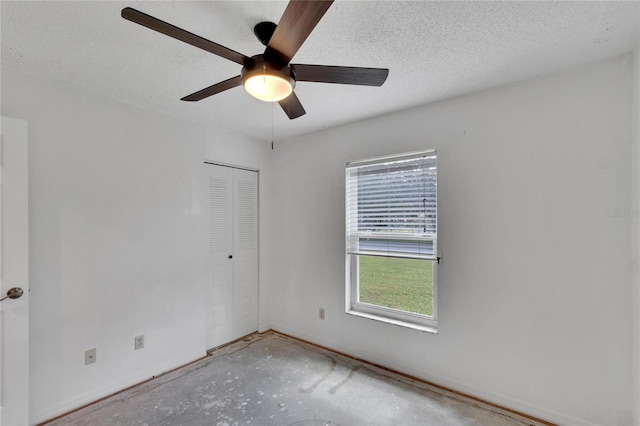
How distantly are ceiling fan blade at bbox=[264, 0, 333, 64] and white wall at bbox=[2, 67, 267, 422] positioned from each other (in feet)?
5.95

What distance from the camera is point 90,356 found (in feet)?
7.25

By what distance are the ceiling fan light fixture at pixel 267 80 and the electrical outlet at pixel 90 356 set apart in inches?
89.9

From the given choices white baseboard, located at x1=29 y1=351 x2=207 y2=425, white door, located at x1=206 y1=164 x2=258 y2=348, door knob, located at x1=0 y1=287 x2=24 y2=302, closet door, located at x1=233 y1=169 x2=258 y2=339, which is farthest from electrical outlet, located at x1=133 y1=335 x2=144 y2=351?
closet door, located at x1=233 y1=169 x2=258 y2=339

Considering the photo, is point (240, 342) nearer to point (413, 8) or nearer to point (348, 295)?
point (348, 295)

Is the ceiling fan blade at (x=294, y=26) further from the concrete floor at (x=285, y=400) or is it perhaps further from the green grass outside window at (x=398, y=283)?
the concrete floor at (x=285, y=400)

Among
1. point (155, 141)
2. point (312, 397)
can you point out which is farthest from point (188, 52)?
point (312, 397)

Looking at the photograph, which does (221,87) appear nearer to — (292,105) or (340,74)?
(292,105)

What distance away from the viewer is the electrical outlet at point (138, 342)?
2.45 m

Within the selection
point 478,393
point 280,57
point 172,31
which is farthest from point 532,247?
point 172,31

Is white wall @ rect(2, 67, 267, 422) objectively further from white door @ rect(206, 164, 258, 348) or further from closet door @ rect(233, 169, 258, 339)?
closet door @ rect(233, 169, 258, 339)

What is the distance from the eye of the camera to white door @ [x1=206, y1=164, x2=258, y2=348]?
3.12 metres

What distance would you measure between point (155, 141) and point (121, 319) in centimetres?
153

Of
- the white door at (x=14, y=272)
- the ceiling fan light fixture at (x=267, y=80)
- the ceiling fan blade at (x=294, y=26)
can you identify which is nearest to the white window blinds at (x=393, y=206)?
the ceiling fan light fixture at (x=267, y=80)

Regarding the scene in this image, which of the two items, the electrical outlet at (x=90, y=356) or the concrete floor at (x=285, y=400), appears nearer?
the concrete floor at (x=285, y=400)
